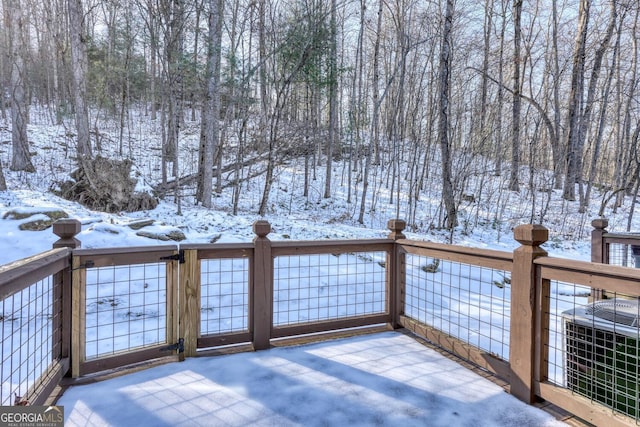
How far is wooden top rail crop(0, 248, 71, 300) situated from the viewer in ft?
4.80

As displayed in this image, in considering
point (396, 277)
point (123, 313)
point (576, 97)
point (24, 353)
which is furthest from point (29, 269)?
point (576, 97)

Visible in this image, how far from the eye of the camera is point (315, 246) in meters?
3.03

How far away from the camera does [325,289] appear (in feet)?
16.9

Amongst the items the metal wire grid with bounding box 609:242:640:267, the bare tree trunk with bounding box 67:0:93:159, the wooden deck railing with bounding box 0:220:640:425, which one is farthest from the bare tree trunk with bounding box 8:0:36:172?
the metal wire grid with bounding box 609:242:640:267

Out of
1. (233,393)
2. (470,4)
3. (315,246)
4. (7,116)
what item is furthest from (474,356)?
(7,116)

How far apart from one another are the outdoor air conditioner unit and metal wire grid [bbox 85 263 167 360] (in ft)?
Answer: 10.2

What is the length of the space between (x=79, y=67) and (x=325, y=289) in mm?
8990

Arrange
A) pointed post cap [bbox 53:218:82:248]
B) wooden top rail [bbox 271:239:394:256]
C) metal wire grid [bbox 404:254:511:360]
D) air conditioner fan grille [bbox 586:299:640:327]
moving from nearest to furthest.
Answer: air conditioner fan grille [bbox 586:299:640:327] → pointed post cap [bbox 53:218:82:248] → wooden top rail [bbox 271:239:394:256] → metal wire grid [bbox 404:254:511:360]

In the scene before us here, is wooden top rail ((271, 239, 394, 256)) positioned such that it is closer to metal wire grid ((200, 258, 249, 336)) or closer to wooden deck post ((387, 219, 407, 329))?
wooden deck post ((387, 219, 407, 329))

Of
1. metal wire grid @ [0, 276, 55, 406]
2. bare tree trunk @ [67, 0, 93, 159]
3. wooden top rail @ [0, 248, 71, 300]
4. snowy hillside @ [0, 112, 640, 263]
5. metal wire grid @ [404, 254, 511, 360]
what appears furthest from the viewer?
bare tree trunk @ [67, 0, 93, 159]

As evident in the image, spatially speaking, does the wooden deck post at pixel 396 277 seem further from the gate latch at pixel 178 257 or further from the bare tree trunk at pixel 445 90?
the bare tree trunk at pixel 445 90

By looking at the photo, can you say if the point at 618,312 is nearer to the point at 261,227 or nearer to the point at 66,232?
the point at 261,227

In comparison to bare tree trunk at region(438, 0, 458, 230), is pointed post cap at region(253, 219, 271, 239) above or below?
below

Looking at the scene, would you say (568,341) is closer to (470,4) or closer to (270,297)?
(270,297)
